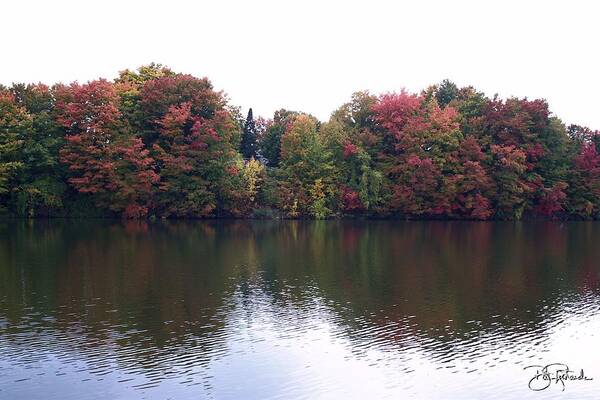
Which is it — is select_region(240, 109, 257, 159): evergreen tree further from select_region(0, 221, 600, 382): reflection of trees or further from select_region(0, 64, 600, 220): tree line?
select_region(0, 221, 600, 382): reflection of trees

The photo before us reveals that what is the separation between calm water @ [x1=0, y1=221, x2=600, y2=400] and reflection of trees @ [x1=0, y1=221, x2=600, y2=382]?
81 mm

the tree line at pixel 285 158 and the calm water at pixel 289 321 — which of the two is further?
the tree line at pixel 285 158

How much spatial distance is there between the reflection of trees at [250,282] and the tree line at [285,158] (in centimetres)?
981

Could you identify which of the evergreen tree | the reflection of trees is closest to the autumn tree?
the reflection of trees

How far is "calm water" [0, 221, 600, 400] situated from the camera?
11523mm

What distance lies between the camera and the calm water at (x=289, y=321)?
37.8ft

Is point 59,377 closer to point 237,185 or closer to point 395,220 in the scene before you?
point 237,185

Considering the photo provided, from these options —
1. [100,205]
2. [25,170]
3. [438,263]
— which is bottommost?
[438,263]

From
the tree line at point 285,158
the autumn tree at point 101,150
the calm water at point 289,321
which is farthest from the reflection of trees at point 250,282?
the tree line at point 285,158

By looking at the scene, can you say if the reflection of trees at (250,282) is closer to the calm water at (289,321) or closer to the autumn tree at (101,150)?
the calm water at (289,321)

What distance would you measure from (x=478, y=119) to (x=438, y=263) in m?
31.7

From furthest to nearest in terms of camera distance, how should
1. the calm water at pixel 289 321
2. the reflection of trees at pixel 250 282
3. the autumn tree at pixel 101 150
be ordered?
the autumn tree at pixel 101 150, the reflection of trees at pixel 250 282, the calm water at pixel 289 321

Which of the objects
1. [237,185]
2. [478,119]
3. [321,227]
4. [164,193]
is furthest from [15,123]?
[478,119]

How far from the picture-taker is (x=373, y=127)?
56.2 metres
